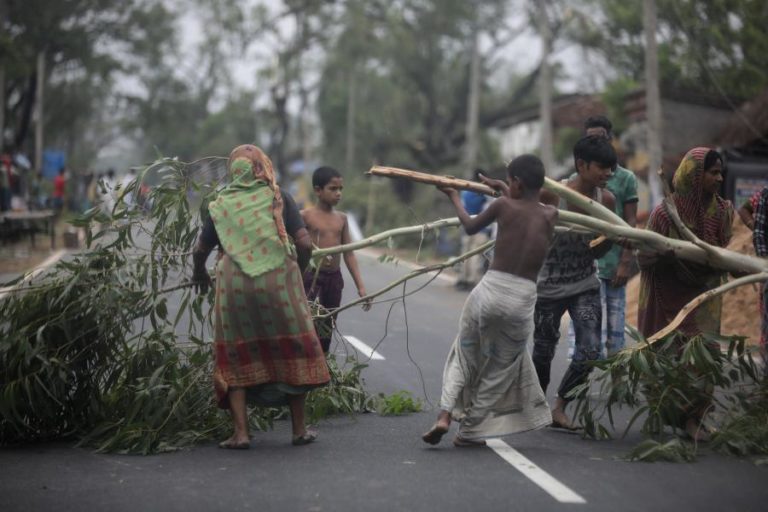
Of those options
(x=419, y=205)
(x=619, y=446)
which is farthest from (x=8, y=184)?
(x=619, y=446)

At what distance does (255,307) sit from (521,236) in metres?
1.60

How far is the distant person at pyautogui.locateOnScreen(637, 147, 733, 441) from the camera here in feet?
23.5

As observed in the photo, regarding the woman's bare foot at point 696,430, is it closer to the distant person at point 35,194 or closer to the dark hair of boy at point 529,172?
the dark hair of boy at point 529,172

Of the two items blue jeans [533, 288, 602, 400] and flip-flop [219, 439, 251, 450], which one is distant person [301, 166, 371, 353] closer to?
blue jeans [533, 288, 602, 400]

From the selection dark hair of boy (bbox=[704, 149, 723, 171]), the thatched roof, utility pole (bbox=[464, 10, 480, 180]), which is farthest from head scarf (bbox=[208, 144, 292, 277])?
utility pole (bbox=[464, 10, 480, 180])

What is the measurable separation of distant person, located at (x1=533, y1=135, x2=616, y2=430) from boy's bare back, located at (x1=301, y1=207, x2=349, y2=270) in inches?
70.4

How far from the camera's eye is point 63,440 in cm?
689

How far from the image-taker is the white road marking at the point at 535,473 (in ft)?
17.8

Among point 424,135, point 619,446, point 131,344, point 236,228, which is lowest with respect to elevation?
point 619,446

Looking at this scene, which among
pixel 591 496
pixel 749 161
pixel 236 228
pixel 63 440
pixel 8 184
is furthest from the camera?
Answer: pixel 8 184

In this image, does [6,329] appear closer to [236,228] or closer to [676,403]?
[236,228]

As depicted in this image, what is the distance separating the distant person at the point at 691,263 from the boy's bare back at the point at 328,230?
2.37 meters

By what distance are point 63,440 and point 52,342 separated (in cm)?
63

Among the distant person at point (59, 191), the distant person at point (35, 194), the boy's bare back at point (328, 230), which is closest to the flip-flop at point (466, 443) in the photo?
the boy's bare back at point (328, 230)
